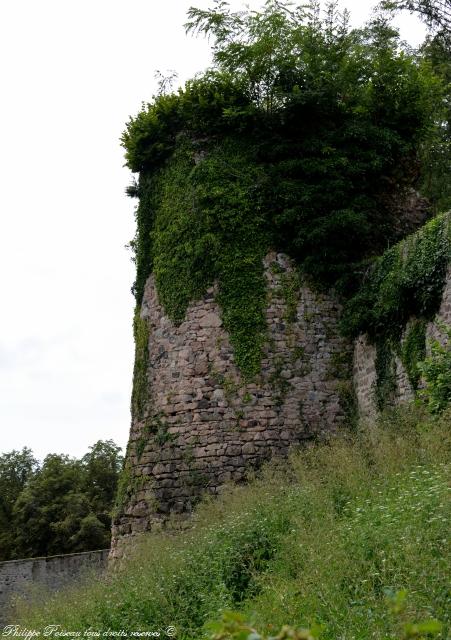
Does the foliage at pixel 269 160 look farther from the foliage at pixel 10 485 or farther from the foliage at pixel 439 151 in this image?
the foliage at pixel 10 485

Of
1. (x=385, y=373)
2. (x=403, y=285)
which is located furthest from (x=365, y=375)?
(x=403, y=285)

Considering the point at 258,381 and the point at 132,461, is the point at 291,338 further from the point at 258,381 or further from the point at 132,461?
the point at 132,461

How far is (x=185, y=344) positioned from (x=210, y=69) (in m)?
4.54

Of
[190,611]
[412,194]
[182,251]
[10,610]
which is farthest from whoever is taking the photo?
[10,610]

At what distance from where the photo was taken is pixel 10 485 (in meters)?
31.4

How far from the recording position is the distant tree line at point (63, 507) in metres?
25.4

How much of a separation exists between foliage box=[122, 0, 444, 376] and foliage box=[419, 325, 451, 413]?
8.77 ft

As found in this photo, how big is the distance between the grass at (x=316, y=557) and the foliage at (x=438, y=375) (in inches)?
15.4

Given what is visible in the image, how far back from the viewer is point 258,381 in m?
10.9

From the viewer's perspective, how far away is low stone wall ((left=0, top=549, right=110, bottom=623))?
56.4 feet

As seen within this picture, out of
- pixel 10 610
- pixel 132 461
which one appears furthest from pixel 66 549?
A: pixel 132 461

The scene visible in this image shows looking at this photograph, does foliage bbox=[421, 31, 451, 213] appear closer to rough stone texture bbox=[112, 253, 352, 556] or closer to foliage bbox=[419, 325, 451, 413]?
rough stone texture bbox=[112, 253, 352, 556]

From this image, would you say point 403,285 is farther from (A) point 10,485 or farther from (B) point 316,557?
(A) point 10,485

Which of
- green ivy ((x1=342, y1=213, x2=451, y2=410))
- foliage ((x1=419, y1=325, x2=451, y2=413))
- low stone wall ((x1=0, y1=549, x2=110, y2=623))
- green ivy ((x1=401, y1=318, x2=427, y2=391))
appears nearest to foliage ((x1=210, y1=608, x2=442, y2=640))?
foliage ((x1=419, y1=325, x2=451, y2=413))
